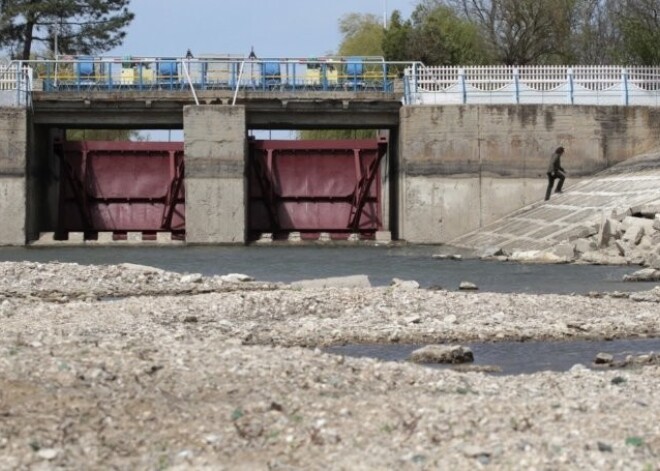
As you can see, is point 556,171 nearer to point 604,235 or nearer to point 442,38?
point 604,235

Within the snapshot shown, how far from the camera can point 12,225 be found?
44.2 metres

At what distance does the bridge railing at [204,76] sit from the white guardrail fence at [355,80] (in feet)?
0.12

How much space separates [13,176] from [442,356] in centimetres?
3166

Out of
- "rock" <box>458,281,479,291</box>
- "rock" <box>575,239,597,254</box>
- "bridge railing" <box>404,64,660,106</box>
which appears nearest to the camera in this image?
"rock" <box>458,281,479,291</box>

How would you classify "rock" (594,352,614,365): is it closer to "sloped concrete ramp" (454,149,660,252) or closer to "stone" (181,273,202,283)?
"stone" (181,273,202,283)

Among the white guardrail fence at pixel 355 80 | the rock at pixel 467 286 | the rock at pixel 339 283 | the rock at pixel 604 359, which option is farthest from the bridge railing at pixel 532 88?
the rock at pixel 604 359

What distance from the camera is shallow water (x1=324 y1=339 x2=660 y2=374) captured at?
1542 centimetres

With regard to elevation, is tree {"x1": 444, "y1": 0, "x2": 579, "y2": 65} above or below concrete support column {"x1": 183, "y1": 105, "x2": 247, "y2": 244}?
above

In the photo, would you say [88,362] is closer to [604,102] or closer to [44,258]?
[44,258]

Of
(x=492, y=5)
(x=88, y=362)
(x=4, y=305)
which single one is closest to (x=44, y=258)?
(x=4, y=305)

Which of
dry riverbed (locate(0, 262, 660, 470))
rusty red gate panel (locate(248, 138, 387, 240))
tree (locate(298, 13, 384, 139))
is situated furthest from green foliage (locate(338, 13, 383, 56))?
dry riverbed (locate(0, 262, 660, 470))

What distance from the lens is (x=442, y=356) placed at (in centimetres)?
1534

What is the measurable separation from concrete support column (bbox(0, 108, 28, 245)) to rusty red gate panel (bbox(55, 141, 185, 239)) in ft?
12.0

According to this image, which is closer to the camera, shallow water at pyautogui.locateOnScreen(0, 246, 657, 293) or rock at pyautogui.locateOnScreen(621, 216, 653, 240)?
shallow water at pyautogui.locateOnScreen(0, 246, 657, 293)
